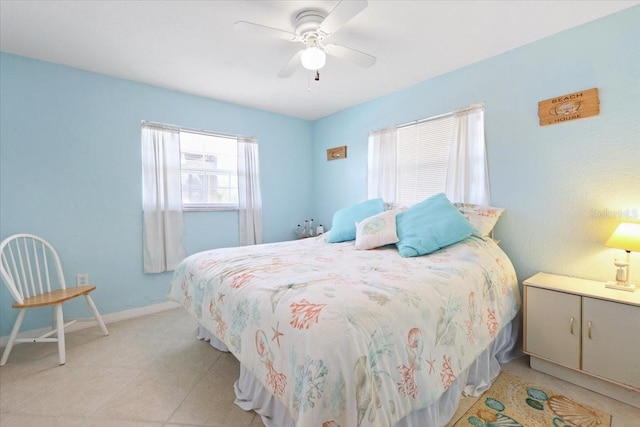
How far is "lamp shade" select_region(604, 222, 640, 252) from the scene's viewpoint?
5.21 ft

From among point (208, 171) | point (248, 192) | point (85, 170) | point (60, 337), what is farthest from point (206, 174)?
point (60, 337)

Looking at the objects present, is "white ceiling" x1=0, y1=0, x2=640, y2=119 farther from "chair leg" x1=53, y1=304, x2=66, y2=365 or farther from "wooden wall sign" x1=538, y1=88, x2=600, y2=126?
"chair leg" x1=53, y1=304, x2=66, y2=365

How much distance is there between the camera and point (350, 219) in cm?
278

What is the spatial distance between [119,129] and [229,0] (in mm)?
1881

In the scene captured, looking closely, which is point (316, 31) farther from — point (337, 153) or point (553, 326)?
point (553, 326)

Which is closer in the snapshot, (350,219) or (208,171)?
(350,219)

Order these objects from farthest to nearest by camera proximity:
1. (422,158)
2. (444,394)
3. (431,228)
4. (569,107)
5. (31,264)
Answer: (422,158)
(31,264)
(431,228)
(569,107)
(444,394)

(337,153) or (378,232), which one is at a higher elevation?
(337,153)

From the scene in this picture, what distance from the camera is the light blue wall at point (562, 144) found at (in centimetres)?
181

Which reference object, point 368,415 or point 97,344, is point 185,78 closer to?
point 97,344

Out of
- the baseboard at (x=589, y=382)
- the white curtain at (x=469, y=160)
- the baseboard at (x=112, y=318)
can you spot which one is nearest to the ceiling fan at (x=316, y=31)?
the white curtain at (x=469, y=160)

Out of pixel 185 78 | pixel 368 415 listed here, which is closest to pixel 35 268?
pixel 185 78

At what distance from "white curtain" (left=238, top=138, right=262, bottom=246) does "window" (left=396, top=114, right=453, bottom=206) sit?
1824 millimetres

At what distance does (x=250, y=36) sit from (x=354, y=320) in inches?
83.8
